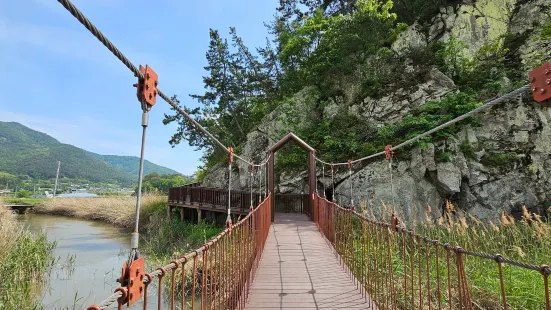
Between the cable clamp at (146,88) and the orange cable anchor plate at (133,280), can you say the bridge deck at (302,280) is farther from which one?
the cable clamp at (146,88)

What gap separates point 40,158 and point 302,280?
99.7 metres

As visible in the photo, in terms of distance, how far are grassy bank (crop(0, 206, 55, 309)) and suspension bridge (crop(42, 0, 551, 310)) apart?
83.4 inches

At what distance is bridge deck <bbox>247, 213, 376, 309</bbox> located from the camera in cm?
304

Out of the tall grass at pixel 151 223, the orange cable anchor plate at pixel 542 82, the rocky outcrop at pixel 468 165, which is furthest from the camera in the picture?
the tall grass at pixel 151 223

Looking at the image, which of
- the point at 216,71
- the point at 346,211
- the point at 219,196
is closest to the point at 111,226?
the point at 219,196

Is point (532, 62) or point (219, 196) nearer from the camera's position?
point (532, 62)

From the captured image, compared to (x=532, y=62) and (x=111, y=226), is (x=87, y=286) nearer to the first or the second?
(x=111, y=226)

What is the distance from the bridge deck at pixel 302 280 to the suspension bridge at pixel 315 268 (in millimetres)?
11

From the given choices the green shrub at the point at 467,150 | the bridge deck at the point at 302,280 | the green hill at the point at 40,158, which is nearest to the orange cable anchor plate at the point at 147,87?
the bridge deck at the point at 302,280

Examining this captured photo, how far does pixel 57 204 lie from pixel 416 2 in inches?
1071

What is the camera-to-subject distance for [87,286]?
7.31m

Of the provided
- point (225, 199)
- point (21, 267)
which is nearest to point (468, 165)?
point (225, 199)

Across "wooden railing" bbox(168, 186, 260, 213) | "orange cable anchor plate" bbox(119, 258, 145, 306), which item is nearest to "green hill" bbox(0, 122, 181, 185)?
"wooden railing" bbox(168, 186, 260, 213)

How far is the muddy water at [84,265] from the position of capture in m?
6.51
